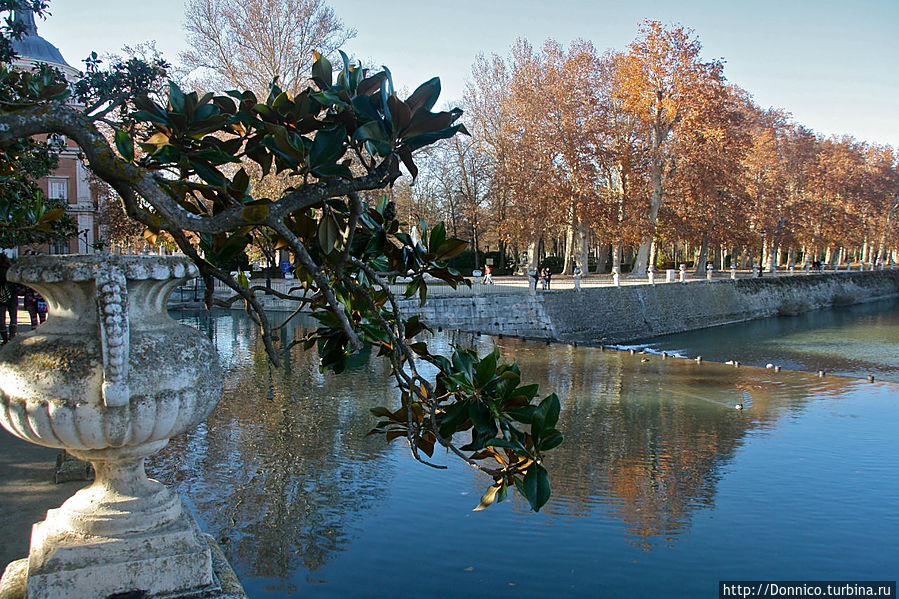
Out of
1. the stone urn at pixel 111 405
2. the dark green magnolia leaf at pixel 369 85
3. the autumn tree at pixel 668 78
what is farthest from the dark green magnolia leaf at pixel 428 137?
the autumn tree at pixel 668 78

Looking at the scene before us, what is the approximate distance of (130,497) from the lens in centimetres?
240

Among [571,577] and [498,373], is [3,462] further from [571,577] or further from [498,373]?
[498,373]

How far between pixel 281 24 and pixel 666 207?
18303 millimetres

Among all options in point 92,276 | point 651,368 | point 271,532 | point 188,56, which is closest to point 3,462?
point 271,532

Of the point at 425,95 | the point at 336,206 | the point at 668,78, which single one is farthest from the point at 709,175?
the point at 425,95

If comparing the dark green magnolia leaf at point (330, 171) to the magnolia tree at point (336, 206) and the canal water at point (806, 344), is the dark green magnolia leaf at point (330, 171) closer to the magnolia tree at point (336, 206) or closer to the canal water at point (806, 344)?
the magnolia tree at point (336, 206)

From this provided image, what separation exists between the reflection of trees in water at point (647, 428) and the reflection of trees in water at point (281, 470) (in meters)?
2.01

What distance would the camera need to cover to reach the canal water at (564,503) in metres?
5.09

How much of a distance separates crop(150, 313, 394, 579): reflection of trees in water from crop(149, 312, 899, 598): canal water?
0.07 feet

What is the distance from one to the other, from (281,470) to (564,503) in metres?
2.79

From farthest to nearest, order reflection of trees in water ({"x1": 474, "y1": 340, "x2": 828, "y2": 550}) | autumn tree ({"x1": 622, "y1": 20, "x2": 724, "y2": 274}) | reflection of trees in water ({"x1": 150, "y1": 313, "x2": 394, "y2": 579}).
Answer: autumn tree ({"x1": 622, "y1": 20, "x2": 724, "y2": 274})
reflection of trees in water ({"x1": 474, "y1": 340, "x2": 828, "y2": 550})
reflection of trees in water ({"x1": 150, "y1": 313, "x2": 394, "y2": 579})

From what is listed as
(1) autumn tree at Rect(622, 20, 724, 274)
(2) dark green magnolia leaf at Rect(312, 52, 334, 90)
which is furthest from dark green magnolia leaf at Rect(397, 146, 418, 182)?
(1) autumn tree at Rect(622, 20, 724, 274)

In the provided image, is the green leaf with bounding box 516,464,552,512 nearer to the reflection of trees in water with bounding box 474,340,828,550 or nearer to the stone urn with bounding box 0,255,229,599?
the stone urn with bounding box 0,255,229,599

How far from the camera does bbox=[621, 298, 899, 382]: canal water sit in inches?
741
